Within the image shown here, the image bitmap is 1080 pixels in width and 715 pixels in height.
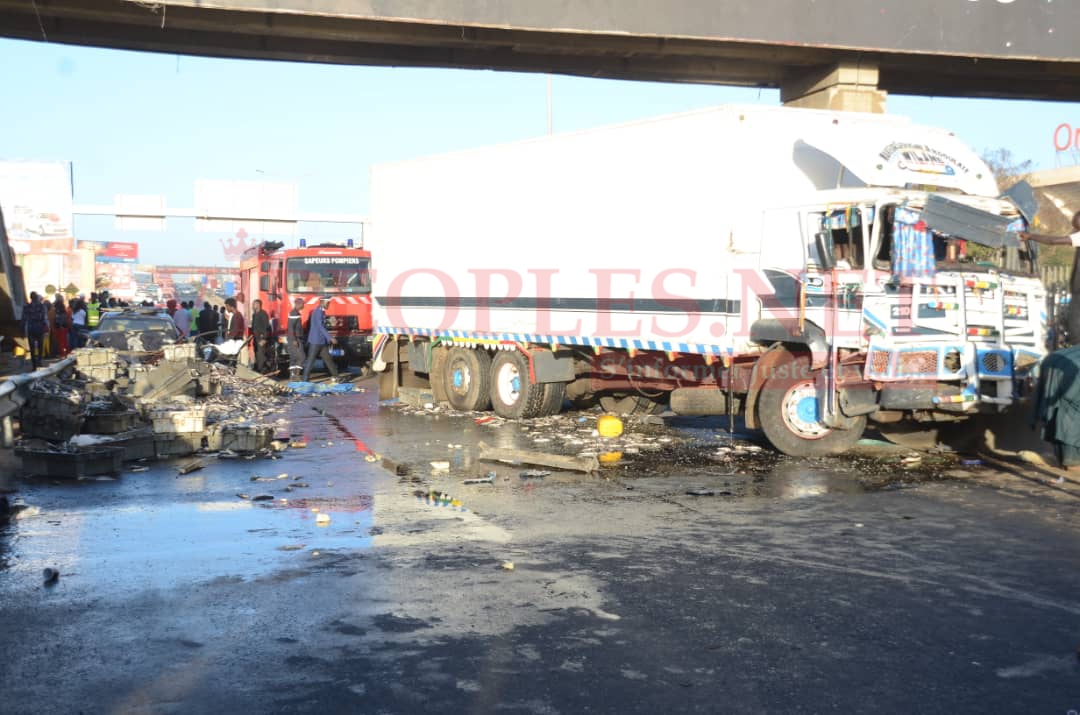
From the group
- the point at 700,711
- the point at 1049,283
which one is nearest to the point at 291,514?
the point at 700,711

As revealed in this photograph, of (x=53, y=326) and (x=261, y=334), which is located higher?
(x=53, y=326)

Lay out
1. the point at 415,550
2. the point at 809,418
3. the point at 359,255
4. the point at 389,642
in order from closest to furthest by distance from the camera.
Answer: the point at 389,642 → the point at 415,550 → the point at 809,418 → the point at 359,255

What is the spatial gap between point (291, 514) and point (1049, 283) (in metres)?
9.59

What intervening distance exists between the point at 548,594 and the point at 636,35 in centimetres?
1505

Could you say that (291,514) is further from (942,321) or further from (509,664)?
(942,321)

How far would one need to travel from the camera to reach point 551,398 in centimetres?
1608

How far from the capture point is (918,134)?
1238cm

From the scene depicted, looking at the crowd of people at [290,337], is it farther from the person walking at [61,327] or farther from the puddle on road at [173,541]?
the puddle on road at [173,541]

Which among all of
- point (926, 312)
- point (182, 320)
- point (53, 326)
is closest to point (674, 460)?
point (926, 312)

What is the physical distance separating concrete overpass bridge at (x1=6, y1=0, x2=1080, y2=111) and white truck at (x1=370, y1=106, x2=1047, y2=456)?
4025mm

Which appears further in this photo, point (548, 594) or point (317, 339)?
point (317, 339)

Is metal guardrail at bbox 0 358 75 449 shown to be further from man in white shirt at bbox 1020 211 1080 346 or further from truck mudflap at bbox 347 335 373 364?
truck mudflap at bbox 347 335 373 364

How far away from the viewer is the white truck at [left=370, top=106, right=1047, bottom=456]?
11.0m

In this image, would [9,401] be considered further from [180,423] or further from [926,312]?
[926,312]
